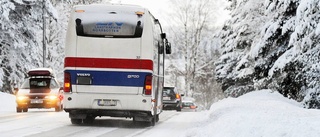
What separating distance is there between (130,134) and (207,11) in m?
47.0

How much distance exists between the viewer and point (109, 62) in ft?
50.3

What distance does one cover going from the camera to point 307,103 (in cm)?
2092

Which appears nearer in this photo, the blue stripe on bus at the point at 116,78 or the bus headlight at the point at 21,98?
the blue stripe on bus at the point at 116,78

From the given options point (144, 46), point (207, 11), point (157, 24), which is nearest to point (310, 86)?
point (157, 24)

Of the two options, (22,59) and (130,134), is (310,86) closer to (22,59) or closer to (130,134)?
(130,134)

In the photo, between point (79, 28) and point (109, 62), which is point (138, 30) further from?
point (79, 28)

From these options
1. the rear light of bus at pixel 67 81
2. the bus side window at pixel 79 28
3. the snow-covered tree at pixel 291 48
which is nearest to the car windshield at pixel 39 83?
the snow-covered tree at pixel 291 48

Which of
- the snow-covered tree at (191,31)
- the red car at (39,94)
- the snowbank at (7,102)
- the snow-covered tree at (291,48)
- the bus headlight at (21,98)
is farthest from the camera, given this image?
the snow-covered tree at (191,31)

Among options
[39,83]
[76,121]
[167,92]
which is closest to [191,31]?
[167,92]

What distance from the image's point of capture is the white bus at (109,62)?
50.2 ft

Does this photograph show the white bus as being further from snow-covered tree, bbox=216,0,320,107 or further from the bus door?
snow-covered tree, bbox=216,0,320,107

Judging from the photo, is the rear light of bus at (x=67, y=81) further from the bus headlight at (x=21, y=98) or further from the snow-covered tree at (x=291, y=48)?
the bus headlight at (x=21, y=98)

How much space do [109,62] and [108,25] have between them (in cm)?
99

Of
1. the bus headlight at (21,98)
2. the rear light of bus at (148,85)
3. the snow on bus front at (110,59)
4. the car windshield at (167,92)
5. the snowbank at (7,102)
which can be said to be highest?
the snow on bus front at (110,59)
